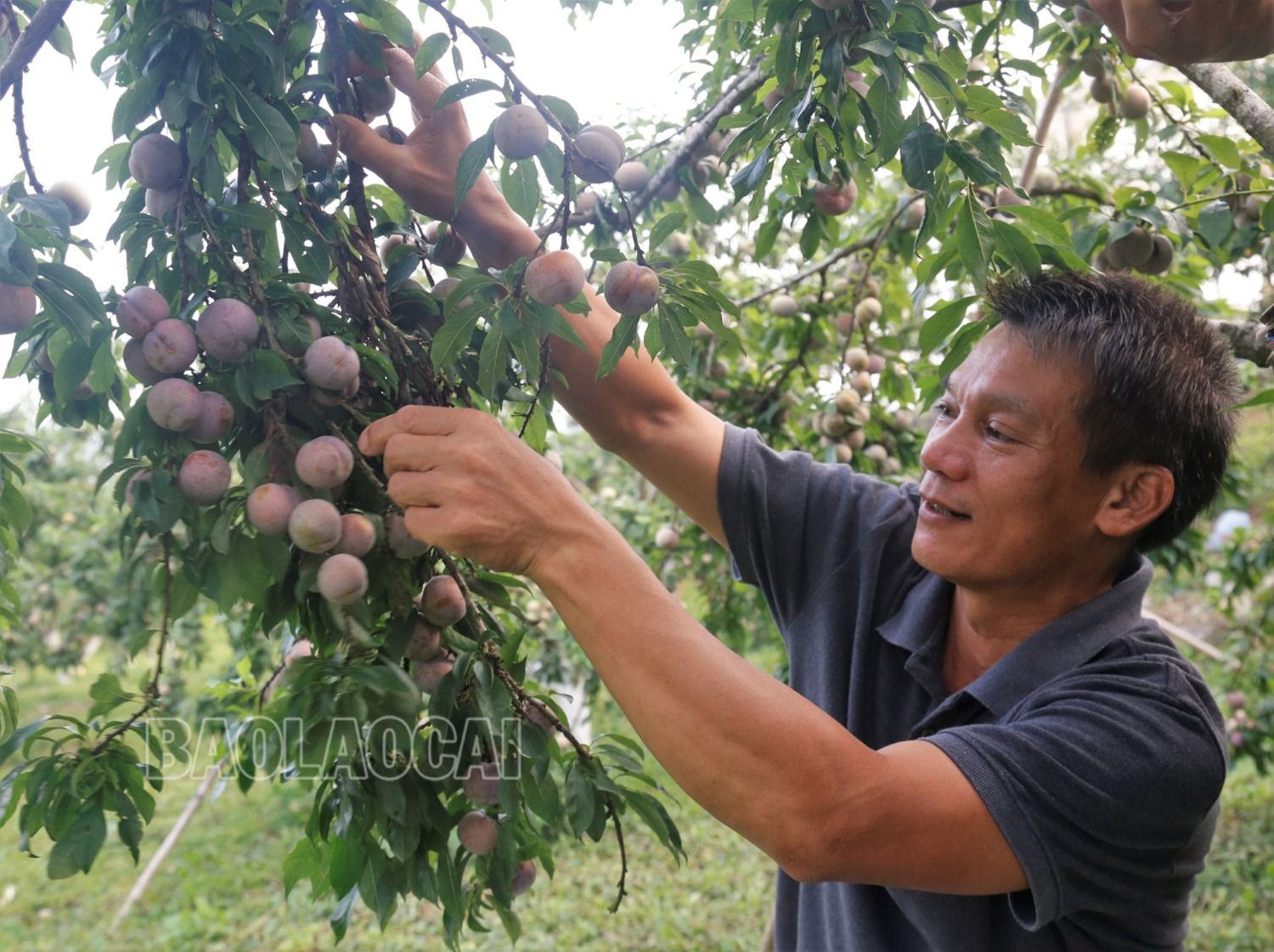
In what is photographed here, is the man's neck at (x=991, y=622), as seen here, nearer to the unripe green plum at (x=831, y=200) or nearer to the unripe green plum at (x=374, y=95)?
the unripe green plum at (x=831, y=200)

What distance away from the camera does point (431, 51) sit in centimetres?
113

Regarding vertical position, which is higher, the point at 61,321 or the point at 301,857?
the point at 61,321

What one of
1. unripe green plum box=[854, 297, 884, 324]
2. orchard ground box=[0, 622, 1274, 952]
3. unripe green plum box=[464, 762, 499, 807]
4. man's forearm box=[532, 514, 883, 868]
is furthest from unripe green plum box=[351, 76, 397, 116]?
orchard ground box=[0, 622, 1274, 952]

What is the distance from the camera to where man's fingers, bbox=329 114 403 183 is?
1286 mm

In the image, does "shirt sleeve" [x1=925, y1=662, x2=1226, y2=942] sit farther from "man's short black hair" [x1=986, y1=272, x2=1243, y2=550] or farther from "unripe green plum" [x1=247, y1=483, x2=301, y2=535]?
"unripe green plum" [x1=247, y1=483, x2=301, y2=535]

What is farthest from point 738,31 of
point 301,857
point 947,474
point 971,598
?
point 301,857

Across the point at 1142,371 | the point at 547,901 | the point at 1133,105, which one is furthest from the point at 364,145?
the point at 547,901

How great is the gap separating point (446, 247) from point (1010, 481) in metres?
0.79

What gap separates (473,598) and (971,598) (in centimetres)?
70

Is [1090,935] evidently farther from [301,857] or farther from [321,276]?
[321,276]

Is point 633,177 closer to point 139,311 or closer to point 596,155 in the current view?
point 596,155

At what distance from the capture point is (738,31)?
168 cm

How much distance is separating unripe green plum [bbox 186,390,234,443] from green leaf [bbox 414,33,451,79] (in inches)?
16.0

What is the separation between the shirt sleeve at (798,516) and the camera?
1.67m
